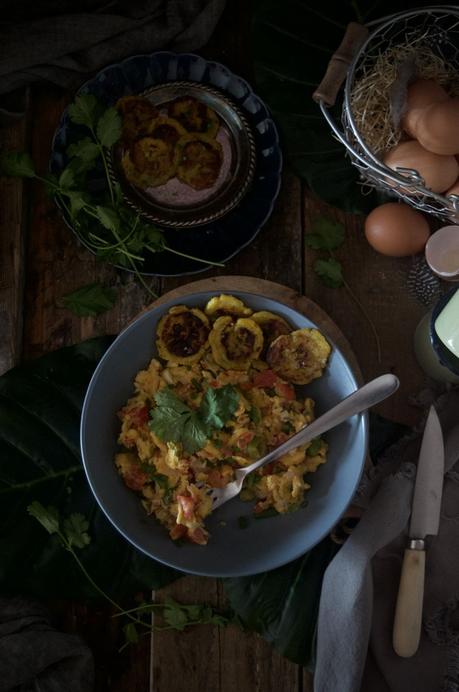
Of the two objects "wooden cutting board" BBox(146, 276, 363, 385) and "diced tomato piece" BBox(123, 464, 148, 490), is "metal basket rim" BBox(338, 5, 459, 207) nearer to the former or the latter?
"wooden cutting board" BBox(146, 276, 363, 385)

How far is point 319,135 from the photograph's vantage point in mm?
1934

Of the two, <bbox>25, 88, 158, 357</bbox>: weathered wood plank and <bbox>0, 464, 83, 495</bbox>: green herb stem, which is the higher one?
<bbox>25, 88, 158, 357</bbox>: weathered wood plank

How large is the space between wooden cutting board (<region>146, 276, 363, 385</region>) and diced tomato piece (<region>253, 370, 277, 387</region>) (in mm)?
177

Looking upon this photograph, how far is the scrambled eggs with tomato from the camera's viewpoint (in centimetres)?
166

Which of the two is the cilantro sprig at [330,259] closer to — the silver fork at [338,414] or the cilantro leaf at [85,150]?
the silver fork at [338,414]

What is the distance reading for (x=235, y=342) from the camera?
1750mm

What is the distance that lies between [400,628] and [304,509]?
1.10 ft

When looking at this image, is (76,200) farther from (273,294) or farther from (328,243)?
(328,243)

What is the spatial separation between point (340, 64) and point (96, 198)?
0.67m

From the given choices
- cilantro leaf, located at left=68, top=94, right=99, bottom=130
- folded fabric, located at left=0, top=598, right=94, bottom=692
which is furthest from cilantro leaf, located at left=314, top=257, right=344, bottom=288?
folded fabric, located at left=0, top=598, right=94, bottom=692

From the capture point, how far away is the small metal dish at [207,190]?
1930 mm

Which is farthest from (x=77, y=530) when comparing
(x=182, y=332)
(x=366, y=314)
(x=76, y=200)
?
(x=366, y=314)

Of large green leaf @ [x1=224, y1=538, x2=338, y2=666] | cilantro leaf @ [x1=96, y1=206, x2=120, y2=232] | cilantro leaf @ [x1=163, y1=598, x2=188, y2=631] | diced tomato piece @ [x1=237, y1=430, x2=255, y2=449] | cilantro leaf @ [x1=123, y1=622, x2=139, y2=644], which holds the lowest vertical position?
cilantro leaf @ [x1=123, y1=622, x2=139, y2=644]

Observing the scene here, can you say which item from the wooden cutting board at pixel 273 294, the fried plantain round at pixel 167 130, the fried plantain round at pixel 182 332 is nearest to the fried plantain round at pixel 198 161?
the fried plantain round at pixel 167 130
